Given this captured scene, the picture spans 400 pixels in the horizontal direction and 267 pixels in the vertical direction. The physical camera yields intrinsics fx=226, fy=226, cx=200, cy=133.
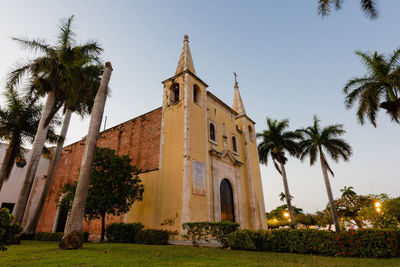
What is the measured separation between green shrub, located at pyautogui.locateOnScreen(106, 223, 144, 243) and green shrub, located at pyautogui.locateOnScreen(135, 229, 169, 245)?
714 mm

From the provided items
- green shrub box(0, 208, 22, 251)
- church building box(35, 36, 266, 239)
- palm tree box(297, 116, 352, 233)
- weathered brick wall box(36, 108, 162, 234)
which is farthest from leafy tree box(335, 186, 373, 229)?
green shrub box(0, 208, 22, 251)

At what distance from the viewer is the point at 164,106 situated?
1794 centimetres

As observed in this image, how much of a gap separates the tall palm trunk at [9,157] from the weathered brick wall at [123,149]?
178 inches

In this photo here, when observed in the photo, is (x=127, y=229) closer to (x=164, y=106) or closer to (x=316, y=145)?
(x=164, y=106)

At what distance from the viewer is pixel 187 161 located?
14.5 m

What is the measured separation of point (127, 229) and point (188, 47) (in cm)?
1512

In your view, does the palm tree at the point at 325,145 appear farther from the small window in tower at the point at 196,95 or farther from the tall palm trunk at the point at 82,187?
the tall palm trunk at the point at 82,187

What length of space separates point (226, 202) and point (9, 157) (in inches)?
600

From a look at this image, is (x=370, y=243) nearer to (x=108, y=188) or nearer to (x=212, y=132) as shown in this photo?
(x=108, y=188)

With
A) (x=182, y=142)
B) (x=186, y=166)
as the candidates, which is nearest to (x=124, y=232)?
(x=186, y=166)

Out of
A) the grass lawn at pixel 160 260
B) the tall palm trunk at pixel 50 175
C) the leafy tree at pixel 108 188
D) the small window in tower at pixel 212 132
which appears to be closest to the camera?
the grass lawn at pixel 160 260

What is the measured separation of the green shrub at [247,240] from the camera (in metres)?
9.68

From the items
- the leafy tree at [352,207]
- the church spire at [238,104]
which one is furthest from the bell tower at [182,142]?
the leafy tree at [352,207]

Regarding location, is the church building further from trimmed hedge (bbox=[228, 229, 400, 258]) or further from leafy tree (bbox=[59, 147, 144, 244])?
trimmed hedge (bbox=[228, 229, 400, 258])
